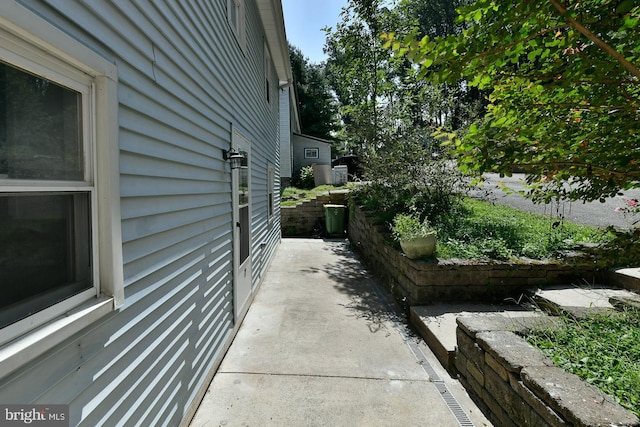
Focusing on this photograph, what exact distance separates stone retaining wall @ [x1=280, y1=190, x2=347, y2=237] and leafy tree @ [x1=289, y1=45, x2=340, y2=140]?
1947 cm

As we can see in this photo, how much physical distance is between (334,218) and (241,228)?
670 centimetres

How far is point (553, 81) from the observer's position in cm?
198

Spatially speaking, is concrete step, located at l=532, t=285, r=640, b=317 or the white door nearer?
concrete step, located at l=532, t=285, r=640, b=317

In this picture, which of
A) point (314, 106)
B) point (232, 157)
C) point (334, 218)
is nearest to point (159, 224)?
point (232, 157)

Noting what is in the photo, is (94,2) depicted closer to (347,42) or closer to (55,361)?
(55,361)

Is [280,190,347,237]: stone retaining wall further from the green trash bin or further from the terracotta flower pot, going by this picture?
the terracotta flower pot

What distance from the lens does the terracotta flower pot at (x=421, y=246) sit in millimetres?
4578

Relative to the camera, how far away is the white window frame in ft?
3.41

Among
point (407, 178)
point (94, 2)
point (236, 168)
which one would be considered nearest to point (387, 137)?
point (407, 178)

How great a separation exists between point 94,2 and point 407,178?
5.95 m

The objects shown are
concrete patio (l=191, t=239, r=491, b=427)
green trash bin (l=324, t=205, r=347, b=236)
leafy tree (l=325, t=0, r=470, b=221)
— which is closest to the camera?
concrete patio (l=191, t=239, r=491, b=427)

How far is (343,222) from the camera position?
11.4 metres

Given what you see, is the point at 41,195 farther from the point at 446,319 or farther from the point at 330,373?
the point at 446,319

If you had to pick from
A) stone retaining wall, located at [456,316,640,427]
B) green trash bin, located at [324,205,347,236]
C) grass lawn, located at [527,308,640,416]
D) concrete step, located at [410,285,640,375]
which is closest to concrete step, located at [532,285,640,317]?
concrete step, located at [410,285,640,375]
